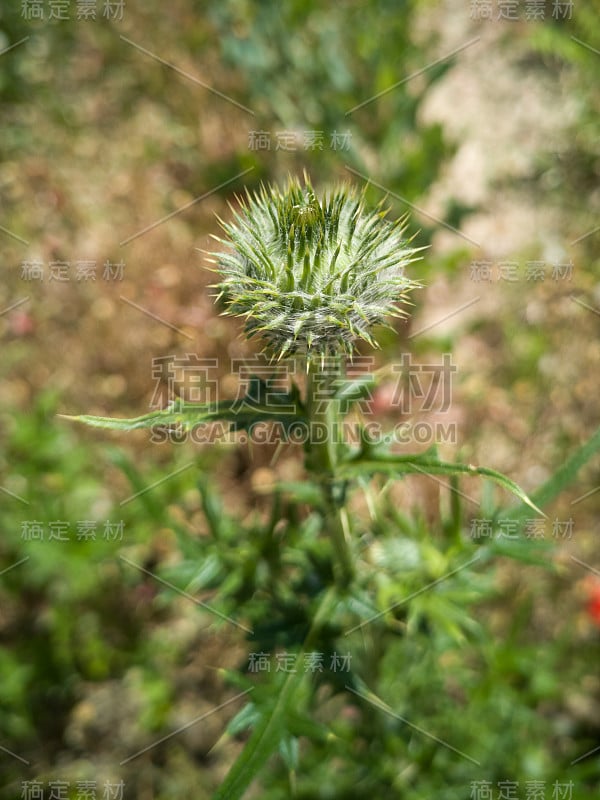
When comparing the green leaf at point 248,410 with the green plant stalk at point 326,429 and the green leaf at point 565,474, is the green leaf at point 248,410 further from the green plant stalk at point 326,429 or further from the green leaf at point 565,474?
the green leaf at point 565,474

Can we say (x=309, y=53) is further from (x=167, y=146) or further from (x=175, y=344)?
(x=175, y=344)

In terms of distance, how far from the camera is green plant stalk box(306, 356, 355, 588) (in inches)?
66.5

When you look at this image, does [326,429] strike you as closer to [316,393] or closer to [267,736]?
[316,393]

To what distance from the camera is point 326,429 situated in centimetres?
173

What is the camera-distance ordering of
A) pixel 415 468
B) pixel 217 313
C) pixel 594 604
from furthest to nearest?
pixel 217 313 → pixel 594 604 → pixel 415 468

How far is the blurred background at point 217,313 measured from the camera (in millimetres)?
3189

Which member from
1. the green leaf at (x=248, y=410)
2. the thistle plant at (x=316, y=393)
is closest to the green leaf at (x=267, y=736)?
the thistle plant at (x=316, y=393)

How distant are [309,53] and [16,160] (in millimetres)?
2144

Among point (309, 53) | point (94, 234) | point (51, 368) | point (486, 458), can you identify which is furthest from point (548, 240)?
point (51, 368)

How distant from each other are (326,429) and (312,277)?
405 millimetres

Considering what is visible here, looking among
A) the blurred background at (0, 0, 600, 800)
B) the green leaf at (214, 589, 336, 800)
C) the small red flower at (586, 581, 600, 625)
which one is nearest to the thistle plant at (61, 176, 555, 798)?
the green leaf at (214, 589, 336, 800)

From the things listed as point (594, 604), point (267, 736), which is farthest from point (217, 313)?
point (267, 736)

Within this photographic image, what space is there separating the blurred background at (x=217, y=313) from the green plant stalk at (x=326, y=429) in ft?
2.46

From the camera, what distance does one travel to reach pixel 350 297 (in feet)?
5.03
